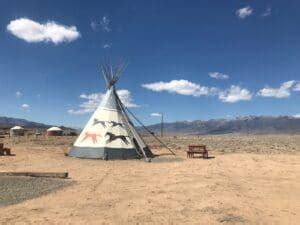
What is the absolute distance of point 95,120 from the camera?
25.5 metres

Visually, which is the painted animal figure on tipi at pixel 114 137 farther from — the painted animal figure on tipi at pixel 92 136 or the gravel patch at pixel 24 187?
the gravel patch at pixel 24 187

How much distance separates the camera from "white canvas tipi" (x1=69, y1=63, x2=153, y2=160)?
23.8 m

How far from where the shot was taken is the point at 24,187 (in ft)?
43.5

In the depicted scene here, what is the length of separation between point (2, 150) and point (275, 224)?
69.1 ft

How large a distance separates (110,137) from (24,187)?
11178mm

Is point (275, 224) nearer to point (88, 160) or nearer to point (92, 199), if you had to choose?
point (92, 199)

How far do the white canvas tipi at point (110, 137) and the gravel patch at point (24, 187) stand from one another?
8.85m

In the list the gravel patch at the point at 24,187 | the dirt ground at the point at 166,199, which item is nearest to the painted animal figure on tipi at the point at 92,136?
Result: the dirt ground at the point at 166,199

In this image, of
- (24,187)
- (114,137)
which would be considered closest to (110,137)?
(114,137)

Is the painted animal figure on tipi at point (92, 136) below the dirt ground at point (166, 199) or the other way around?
the other way around

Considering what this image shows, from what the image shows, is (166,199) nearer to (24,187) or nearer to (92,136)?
(24,187)

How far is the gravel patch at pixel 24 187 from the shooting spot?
1172cm

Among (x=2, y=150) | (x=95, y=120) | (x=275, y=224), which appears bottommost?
(x=275, y=224)

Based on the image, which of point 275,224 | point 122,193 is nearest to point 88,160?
point 122,193
